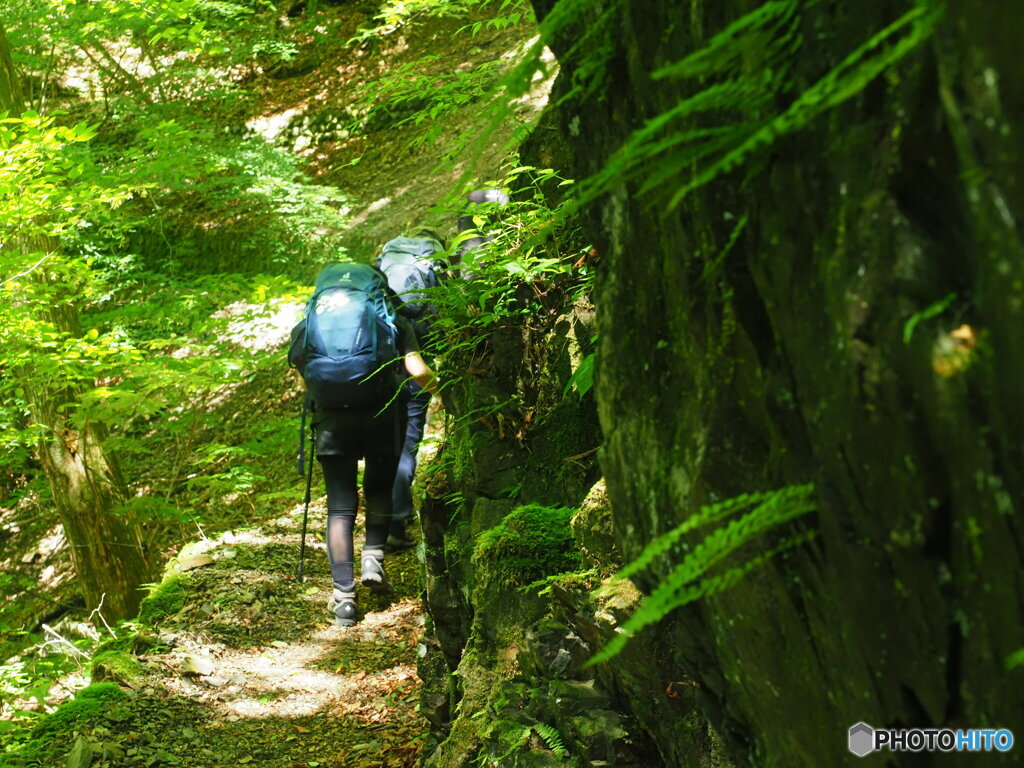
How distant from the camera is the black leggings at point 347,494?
16.5 ft

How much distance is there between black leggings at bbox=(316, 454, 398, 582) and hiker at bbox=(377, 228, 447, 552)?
251 mm

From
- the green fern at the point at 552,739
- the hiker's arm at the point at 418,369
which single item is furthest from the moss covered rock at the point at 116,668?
the green fern at the point at 552,739

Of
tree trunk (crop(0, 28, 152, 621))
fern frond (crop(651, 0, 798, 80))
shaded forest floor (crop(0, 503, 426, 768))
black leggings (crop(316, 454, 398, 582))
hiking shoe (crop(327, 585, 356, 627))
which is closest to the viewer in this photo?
fern frond (crop(651, 0, 798, 80))

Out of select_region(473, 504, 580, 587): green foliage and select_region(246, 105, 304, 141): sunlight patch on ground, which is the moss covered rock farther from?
select_region(246, 105, 304, 141): sunlight patch on ground

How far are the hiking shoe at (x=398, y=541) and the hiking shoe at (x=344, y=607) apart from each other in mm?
1125

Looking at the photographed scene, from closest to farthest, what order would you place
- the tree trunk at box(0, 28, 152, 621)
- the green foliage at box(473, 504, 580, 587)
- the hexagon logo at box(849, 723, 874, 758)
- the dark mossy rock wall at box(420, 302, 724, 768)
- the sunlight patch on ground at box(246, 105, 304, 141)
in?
the hexagon logo at box(849, 723, 874, 758)
the dark mossy rock wall at box(420, 302, 724, 768)
the green foliage at box(473, 504, 580, 587)
the tree trunk at box(0, 28, 152, 621)
the sunlight patch on ground at box(246, 105, 304, 141)

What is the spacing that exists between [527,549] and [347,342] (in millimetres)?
1981

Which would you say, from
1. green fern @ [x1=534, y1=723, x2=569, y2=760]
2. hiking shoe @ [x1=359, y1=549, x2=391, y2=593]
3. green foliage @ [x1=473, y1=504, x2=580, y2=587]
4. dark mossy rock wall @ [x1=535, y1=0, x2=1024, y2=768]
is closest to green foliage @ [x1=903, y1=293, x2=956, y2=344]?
dark mossy rock wall @ [x1=535, y1=0, x2=1024, y2=768]

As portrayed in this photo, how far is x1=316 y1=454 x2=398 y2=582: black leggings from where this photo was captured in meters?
5.04

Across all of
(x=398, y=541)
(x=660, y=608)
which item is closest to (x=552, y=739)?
(x=660, y=608)

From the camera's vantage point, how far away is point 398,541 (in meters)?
6.43

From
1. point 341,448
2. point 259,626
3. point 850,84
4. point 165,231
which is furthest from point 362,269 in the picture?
point 165,231

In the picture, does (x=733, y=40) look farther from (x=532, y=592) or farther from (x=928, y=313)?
(x=532, y=592)

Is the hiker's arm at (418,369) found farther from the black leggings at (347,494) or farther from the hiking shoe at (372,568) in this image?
the hiking shoe at (372,568)
